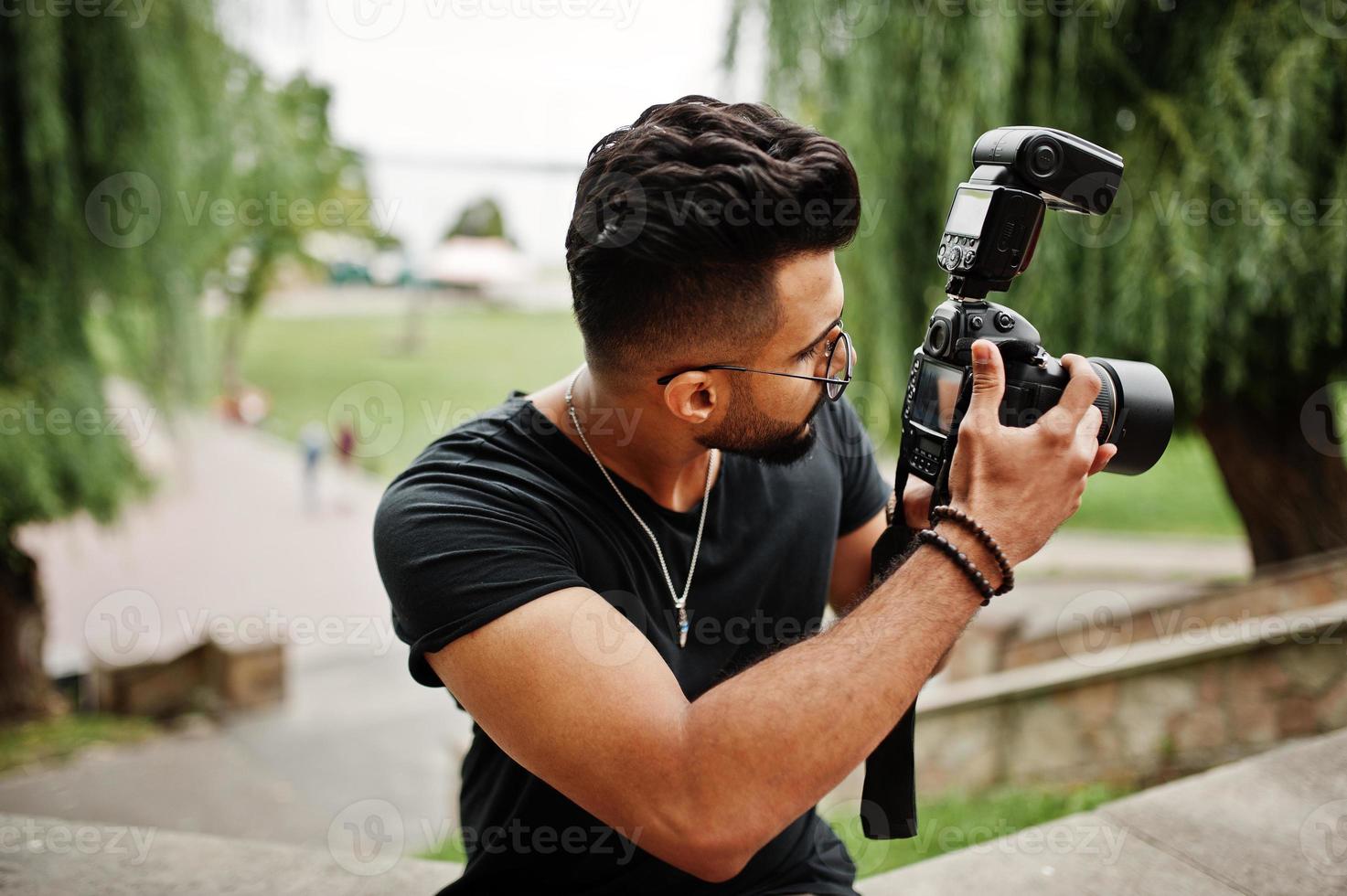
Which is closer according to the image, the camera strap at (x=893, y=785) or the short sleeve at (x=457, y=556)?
the short sleeve at (x=457, y=556)

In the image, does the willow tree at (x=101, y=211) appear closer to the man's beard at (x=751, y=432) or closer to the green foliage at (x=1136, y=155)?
the green foliage at (x=1136, y=155)

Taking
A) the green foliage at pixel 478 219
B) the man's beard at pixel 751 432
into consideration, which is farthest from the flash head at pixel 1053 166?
the green foliage at pixel 478 219

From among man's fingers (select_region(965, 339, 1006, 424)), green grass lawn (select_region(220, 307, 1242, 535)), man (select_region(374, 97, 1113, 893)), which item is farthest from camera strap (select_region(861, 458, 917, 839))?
green grass lawn (select_region(220, 307, 1242, 535))

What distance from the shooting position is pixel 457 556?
1253 mm

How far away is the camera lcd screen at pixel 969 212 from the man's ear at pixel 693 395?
0.41 meters

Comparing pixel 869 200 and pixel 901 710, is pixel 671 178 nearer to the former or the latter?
pixel 901 710

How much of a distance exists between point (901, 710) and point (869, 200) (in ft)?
8.91

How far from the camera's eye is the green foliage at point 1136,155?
10.3 ft

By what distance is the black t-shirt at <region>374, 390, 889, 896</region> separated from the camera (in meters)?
1.27

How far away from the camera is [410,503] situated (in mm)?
1324

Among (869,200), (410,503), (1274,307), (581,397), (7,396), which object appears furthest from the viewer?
(7,396)

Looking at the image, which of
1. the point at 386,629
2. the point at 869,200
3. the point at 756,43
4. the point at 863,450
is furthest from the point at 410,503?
the point at 386,629

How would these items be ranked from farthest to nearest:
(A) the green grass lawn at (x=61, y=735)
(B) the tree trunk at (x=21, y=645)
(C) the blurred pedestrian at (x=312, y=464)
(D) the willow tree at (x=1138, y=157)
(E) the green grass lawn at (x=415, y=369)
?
(C) the blurred pedestrian at (x=312, y=464) → (E) the green grass lawn at (x=415, y=369) → (A) the green grass lawn at (x=61, y=735) → (B) the tree trunk at (x=21, y=645) → (D) the willow tree at (x=1138, y=157)

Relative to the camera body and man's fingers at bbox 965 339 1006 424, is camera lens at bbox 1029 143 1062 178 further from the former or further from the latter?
man's fingers at bbox 965 339 1006 424
